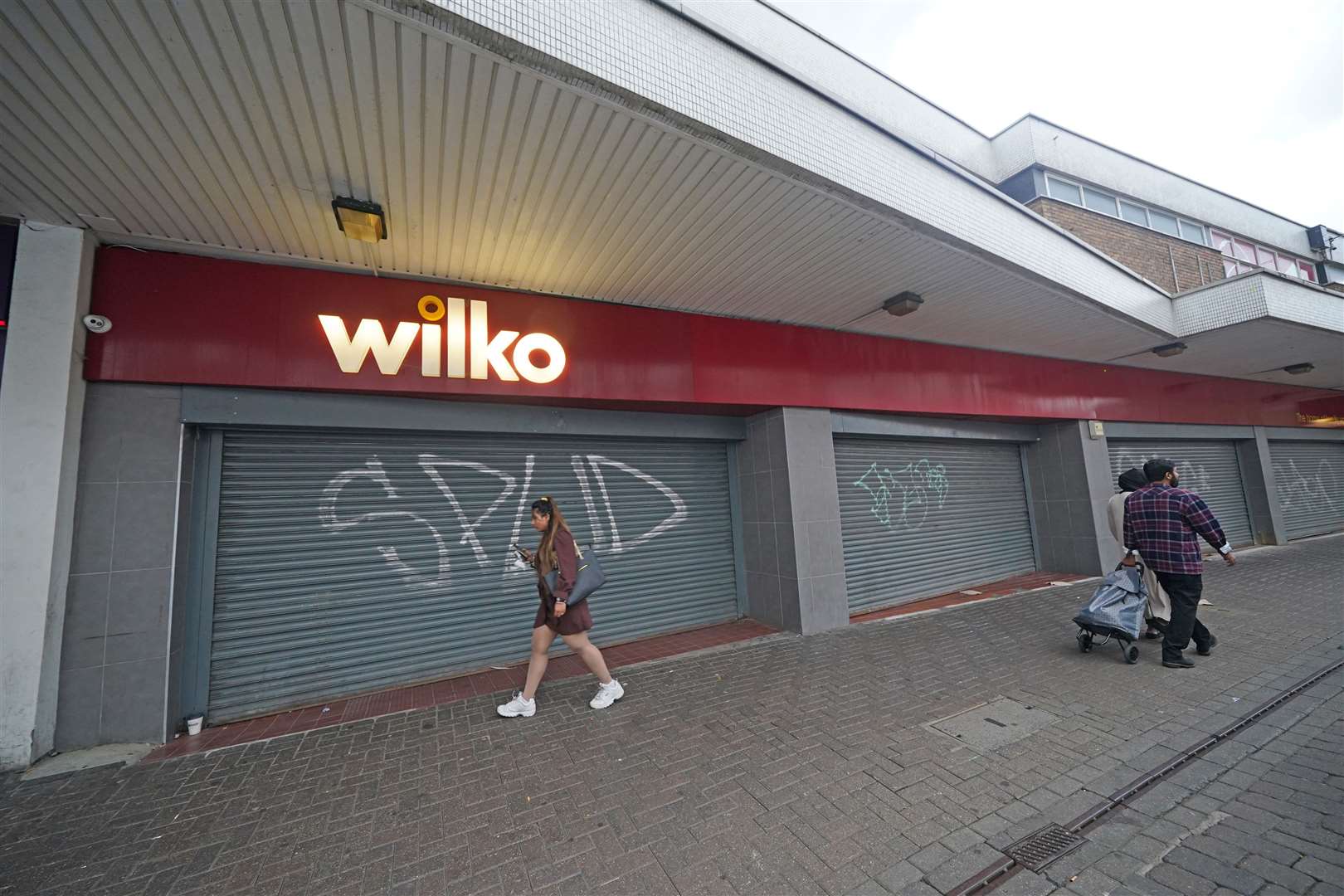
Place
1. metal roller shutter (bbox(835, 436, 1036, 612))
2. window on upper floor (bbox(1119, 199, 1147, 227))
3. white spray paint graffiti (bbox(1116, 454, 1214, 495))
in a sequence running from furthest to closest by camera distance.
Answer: window on upper floor (bbox(1119, 199, 1147, 227)), white spray paint graffiti (bbox(1116, 454, 1214, 495)), metal roller shutter (bbox(835, 436, 1036, 612))

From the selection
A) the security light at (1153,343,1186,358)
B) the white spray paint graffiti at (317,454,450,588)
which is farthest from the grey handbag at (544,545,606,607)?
the security light at (1153,343,1186,358)

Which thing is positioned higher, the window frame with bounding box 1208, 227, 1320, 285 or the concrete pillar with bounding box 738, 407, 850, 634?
the window frame with bounding box 1208, 227, 1320, 285

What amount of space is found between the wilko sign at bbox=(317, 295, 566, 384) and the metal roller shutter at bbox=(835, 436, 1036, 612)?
14.6 feet

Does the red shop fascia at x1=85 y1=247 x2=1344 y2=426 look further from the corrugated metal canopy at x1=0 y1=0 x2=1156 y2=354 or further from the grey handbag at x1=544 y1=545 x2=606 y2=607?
the grey handbag at x1=544 y1=545 x2=606 y2=607

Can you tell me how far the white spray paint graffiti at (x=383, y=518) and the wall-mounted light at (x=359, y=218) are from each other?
205 centimetres

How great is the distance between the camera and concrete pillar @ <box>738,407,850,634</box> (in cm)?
609

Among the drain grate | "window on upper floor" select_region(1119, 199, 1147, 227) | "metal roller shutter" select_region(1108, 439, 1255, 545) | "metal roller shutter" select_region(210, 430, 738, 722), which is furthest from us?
"window on upper floor" select_region(1119, 199, 1147, 227)

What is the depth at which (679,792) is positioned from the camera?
2.91 metres

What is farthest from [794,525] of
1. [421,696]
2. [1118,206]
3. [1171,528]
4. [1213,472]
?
[1213,472]

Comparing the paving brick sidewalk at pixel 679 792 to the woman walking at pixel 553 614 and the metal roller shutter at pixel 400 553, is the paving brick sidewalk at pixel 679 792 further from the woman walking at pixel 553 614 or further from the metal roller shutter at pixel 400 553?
the metal roller shutter at pixel 400 553

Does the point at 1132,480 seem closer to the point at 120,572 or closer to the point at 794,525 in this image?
the point at 794,525

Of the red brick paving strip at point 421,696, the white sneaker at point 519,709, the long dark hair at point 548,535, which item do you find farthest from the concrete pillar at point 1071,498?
the white sneaker at point 519,709

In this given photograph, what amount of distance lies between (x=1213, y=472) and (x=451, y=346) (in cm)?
1654

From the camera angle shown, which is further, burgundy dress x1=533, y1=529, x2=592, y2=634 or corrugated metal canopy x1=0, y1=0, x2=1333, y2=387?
burgundy dress x1=533, y1=529, x2=592, y2=634
